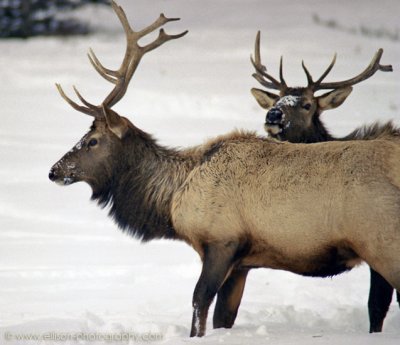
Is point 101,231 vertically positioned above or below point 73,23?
below

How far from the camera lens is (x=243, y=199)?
7258 millimetres

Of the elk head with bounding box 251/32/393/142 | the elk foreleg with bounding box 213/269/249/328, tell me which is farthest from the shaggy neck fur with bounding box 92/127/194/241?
the elk head with bounding box 251/32/393/142

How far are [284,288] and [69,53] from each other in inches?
354

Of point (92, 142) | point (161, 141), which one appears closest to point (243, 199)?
point (92, 142)

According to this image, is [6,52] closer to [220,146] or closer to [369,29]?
[369,29]

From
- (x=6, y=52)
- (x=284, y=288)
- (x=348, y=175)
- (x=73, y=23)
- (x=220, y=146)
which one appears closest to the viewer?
(x=348, y=175)

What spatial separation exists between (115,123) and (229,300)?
1.61 m

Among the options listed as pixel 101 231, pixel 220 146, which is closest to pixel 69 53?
pixel 101 231

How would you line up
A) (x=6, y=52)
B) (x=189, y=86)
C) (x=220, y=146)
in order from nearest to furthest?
(x=220, y=146) < (x=189, y=86) < (x=6, y=52)

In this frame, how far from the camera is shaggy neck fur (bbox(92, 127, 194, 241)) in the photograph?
307 inches

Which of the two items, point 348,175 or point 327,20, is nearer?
point 348,175

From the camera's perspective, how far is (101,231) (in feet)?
38.8

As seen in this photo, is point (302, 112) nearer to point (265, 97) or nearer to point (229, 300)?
point (265, 97)

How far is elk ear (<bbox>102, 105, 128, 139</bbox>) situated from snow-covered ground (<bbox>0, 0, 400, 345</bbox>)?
145cm
